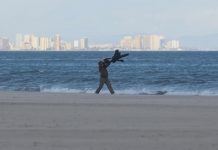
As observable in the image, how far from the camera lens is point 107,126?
12.9m

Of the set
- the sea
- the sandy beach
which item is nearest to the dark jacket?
the sea

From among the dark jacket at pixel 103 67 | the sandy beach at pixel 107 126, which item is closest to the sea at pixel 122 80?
the dark jacket at pixel 103 67

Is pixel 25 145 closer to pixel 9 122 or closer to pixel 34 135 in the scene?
pixel 34 135

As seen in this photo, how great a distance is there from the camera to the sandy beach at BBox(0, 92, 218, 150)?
1076cm

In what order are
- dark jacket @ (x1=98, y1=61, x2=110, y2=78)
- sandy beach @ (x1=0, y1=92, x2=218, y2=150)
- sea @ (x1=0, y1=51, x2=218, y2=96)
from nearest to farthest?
1. sandy beach @ (x1=0, y1=92, x2=218, y2=150)
2. dark jacket @ (x1=98, y1=61, x2=110, y2=78)
3. sea @ (x1=0, y1=51, x2=218, y2=96)

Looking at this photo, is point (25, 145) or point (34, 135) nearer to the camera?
point (25, 145)

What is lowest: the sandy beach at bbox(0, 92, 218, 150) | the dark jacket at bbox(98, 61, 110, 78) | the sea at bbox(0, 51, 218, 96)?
the sea at bbox(0, 51, 218, 96)

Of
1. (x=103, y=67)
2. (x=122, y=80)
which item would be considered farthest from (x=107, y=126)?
(x=122, y=80)

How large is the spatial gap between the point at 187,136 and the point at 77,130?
1.93m

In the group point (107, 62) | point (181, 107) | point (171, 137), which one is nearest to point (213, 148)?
point (171, 137)

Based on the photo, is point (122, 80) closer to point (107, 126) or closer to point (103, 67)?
point (103, 67)

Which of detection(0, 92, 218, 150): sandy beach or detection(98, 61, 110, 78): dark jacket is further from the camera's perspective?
detection(98, 61, 110, 78): dark jacket

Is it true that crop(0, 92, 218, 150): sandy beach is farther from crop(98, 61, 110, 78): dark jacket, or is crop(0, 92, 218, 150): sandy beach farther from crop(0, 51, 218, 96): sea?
crop(0, 51, 218, 96): sea

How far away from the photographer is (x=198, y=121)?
13.7 meters
